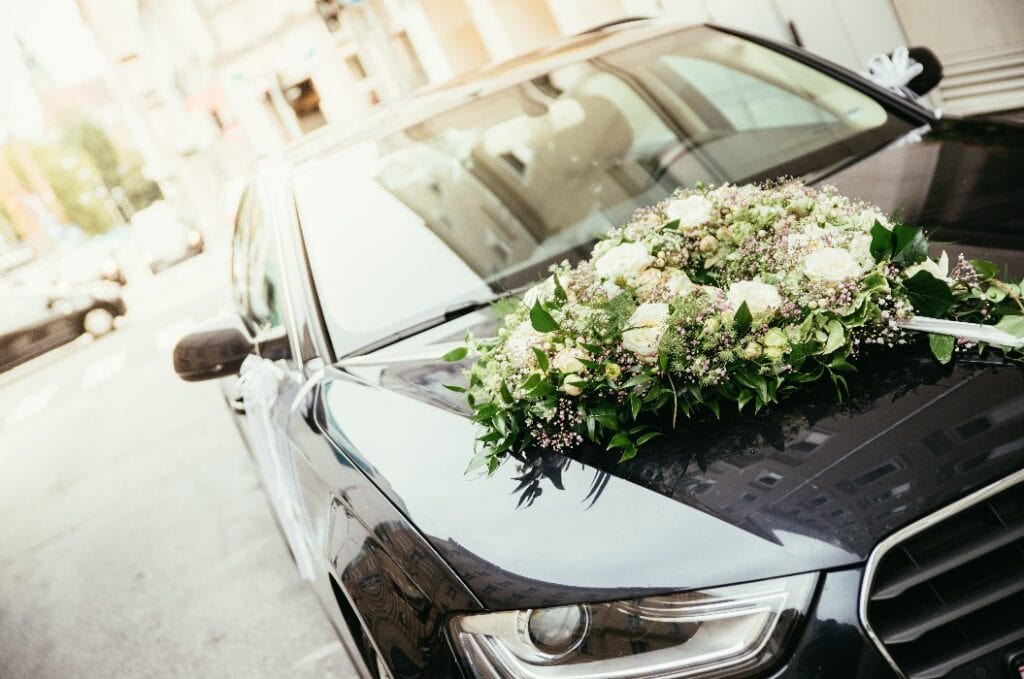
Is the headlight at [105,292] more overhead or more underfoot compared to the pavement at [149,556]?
more overhead

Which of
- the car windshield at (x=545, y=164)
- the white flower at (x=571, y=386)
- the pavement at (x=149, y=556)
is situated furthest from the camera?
the pavement at (x=149, y=556)

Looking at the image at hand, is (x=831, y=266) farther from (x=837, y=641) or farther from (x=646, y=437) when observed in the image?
(x=837, y=641)

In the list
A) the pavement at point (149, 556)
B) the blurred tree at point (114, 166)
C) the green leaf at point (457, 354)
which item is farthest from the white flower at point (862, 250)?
the blurred tree at point (114, 166)

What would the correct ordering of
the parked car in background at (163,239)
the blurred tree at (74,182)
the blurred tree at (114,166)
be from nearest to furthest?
the parked car in background at (163,239) < the blurred tree at (74,182) < the blurred tree at (114,166)

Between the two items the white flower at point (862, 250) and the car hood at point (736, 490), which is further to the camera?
the white flower at point (862, 250)

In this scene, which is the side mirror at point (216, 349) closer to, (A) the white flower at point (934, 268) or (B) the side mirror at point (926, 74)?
(A) the white flower at point (934, 268)

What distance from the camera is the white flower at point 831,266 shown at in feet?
5.32

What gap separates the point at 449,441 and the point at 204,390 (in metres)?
6.76

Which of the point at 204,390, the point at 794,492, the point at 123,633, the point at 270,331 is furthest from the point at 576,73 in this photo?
the point at 204,390

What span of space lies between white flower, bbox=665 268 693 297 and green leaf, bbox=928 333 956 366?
45 cm

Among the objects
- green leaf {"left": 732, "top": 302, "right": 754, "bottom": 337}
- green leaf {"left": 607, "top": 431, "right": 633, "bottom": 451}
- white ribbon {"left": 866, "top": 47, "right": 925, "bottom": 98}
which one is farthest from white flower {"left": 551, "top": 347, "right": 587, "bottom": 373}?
white ribbon {"left": 866, "top": 47, "right": 925, "bottom": 98}

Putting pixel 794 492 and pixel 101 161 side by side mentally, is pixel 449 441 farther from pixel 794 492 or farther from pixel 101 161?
pixel 101 161

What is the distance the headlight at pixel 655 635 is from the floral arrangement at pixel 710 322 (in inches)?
11.0

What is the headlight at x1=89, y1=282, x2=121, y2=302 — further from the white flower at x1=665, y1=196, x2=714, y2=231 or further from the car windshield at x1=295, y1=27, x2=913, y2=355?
the white flower at x1=665, y1=196, x2=714, y2=231
